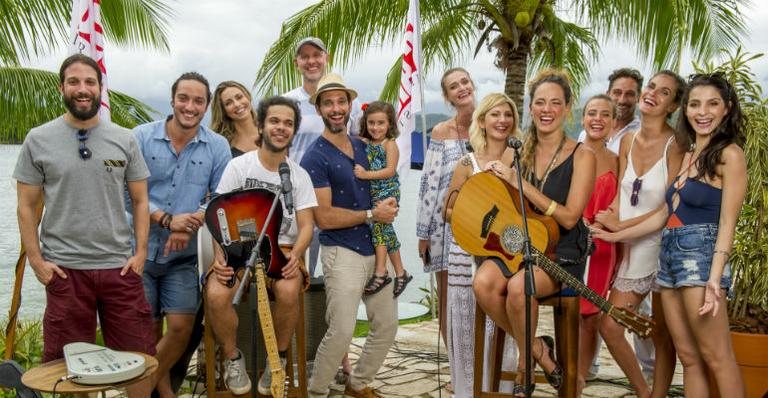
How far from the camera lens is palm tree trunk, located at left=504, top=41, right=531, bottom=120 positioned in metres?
9.98

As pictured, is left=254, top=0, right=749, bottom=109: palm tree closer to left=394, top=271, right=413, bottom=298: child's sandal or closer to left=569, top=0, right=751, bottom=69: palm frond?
left=569, top=0, right=751, bottom=69: palm frond

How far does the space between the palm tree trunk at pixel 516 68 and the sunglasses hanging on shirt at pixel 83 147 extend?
6.95 metres

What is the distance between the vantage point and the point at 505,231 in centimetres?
389

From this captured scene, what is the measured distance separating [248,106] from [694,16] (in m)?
6.72

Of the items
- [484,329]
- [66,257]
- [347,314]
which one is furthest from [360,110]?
[66,257]

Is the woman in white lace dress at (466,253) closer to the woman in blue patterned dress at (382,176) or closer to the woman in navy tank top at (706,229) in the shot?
the woman in blue patterned dress at (382,176)

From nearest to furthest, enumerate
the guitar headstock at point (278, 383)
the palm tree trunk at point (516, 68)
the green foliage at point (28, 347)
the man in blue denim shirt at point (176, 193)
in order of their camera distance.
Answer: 1. the guitar headstock at point (278, 383)
2. the man in blue denim shirt at point (176, 193)
3. the green foliage at point (28, 347)
4. the palm tree trunk at point (516, 68)

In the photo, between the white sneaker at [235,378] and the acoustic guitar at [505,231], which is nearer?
the acoustic guitar at [505,231]

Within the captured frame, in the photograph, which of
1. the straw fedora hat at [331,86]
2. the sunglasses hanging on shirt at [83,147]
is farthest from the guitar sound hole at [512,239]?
the sunglasses hanging on shirt at [83,147]

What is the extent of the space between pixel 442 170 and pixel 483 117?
0.63 meters

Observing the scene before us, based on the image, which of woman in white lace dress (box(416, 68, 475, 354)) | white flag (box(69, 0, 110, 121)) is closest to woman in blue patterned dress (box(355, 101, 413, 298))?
woman in white lace dress (box(416, 68, 475, 354))

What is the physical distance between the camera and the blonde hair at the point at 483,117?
4.36 metres

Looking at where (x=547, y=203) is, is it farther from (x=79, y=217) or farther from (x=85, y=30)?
(x=85, y=30)

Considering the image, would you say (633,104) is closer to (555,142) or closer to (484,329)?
(555,142)
